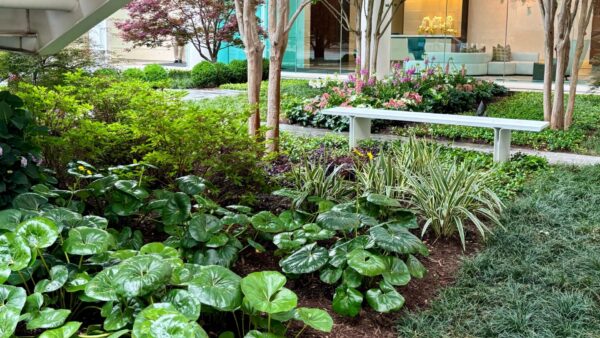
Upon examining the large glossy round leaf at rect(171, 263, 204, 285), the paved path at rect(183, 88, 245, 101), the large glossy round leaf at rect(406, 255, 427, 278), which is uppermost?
the paved path at rect(183, 88, 245, 101)

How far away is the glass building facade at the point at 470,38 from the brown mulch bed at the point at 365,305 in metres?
12.3

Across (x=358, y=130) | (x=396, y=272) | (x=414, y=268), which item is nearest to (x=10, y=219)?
(x=396, y=272)

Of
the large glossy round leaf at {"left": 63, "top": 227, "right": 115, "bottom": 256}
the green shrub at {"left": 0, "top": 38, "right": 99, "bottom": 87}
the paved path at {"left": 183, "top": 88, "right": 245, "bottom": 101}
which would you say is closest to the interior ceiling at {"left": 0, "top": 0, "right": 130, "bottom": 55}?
the large glossy round leaf at {"left": 63, "top": 227, "right": 115, "bottom": 256}

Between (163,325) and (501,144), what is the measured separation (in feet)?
18.6

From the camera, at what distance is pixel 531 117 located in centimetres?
1155

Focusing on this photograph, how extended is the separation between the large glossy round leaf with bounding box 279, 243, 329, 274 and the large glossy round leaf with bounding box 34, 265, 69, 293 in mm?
1226

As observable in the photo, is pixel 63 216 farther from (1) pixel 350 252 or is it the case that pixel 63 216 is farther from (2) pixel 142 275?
(1) pixel 350 252

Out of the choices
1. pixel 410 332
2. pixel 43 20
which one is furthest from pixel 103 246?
pixel 43 20

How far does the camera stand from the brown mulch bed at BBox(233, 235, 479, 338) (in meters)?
3.55

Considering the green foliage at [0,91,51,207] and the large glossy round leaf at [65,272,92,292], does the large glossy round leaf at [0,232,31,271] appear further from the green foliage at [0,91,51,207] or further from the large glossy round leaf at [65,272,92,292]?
the green foliage at [0,91,51,207]

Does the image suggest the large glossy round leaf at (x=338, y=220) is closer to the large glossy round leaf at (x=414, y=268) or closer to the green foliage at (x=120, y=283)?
the large glossy round leaf at (x=414, y=268)

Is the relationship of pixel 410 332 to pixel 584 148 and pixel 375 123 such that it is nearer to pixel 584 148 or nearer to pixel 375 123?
pixel 584 148

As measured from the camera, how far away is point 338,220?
407 cm

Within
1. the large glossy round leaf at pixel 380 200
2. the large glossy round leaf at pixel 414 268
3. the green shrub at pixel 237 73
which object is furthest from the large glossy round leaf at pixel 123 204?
the green shrub at pixel 237 73
